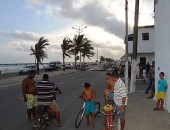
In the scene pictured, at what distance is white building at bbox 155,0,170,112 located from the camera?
1488cm

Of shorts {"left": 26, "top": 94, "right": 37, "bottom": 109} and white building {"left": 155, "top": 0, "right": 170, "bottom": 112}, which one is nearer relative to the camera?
shorts {"left": 26, "top": 94, "right": 37, "bottom": 109}

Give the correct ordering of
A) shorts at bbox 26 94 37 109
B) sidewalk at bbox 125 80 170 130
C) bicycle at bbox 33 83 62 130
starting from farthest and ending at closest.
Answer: shorts at bbox 26 94 37 109
sidewalk at bbox 125 80 170 130
bicycle at bbox 33 83 62 130

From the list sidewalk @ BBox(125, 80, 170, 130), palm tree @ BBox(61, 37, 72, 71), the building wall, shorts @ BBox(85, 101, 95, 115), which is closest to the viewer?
sidewalk @ BBox(125, 80, 170, 130)

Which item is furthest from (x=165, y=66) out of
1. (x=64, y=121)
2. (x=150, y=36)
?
(x=150, y=36)

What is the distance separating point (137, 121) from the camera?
1198 cm

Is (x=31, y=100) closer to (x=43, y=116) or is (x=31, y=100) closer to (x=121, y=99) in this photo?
(x=43, y=116)

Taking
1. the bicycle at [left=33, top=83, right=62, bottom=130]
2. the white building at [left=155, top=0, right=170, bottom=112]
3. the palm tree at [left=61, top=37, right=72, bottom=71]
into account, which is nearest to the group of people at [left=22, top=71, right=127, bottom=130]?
the bicycle at [left=33, top=83, right=62, bottom=130]

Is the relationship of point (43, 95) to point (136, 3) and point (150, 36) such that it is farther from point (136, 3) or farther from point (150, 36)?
point (150, 36)

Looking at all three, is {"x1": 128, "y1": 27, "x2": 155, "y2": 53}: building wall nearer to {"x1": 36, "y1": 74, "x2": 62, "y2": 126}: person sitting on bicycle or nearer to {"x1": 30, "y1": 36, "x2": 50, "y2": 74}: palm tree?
{"x1": 30, "y1": 36, "x2": 50, "y2": 74}: palm tree

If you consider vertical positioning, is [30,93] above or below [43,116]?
above

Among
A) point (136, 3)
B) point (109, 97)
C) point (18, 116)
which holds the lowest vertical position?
point (18, 116)

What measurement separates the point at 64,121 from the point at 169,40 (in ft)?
18.7

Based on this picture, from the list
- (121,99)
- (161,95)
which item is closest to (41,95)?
(121,99)

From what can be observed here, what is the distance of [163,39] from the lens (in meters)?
16.2
